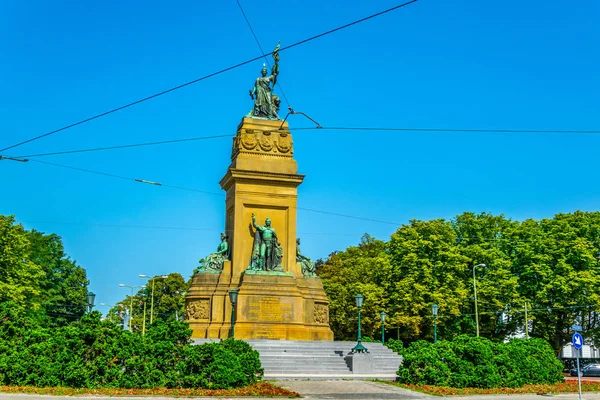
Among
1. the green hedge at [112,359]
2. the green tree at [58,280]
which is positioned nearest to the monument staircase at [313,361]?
the green hedge at [112,359]

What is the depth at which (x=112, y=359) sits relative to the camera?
19.9 meters

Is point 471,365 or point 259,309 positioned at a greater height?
point 259,309

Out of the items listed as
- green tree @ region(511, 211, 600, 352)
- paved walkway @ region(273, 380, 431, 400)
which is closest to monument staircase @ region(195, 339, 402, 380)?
paved walkway @ region(273, 380, 431, 400)

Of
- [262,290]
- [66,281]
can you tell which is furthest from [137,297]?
[262,290]

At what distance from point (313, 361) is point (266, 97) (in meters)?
16.7

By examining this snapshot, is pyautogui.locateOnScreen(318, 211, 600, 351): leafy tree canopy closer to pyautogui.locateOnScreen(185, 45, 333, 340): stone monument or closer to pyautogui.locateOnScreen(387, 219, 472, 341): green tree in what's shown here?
pyautogui.locateOnScreen(387, 219, 472, 341): green tree

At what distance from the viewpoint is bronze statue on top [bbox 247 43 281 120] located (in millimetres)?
38656

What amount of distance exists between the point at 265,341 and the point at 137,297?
2575 inches

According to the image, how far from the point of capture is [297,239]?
1439 inches

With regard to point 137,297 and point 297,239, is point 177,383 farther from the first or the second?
point 137,297

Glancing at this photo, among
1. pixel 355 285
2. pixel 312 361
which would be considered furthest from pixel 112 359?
pixel 355 285

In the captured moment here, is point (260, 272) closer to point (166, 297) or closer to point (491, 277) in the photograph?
point (491, 277)

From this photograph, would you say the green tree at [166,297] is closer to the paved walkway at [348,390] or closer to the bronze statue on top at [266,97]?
the bronze statue on top at [266,97]

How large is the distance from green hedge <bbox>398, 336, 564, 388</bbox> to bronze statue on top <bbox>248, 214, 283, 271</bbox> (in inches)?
477
